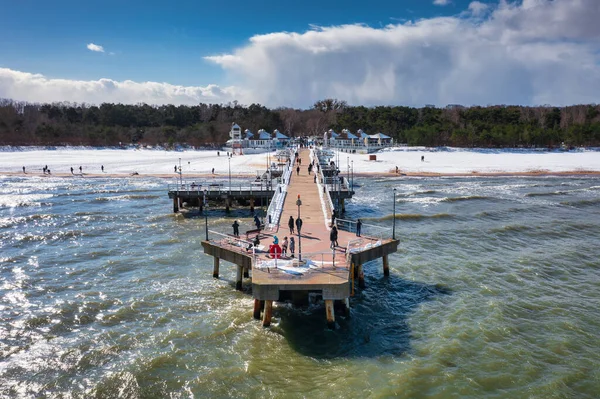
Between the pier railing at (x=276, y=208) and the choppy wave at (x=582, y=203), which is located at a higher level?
the pier railing at (x=276, y=208)

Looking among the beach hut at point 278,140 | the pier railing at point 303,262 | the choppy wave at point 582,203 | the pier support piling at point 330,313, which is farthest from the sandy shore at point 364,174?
the pier support piling at point 330,313

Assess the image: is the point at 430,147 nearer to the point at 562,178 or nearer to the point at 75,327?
the point at 562,178

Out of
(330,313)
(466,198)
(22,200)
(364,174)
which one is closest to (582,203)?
(466,198)

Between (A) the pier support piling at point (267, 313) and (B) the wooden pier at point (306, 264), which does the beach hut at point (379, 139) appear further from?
(A) the pier support piling at point (267, 313)

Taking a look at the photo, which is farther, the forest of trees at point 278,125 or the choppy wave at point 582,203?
the forest of trees at point 278,125

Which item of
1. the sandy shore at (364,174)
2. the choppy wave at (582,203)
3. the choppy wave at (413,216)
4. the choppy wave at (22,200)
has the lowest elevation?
the choppy wave at (413,216)

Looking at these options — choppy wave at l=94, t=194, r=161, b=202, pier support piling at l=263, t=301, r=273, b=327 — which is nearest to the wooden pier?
pier support piling at l=263, t=301, r=273, b=327

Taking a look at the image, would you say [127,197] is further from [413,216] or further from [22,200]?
[413,216]
